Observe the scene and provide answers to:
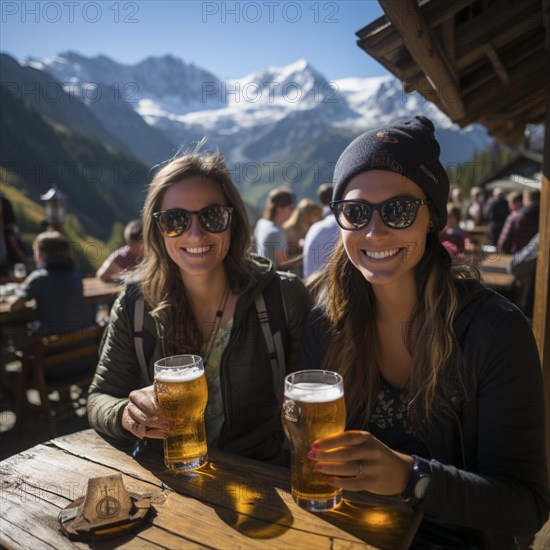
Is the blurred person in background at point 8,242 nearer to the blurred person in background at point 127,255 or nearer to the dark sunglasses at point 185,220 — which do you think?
the blurred person in background at point 127,255

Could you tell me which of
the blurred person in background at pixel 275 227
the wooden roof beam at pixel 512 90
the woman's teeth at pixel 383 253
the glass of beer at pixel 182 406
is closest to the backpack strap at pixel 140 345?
the glass of beer at pixel 182 406

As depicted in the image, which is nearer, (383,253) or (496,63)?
(383,253)

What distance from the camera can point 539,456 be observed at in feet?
5.00

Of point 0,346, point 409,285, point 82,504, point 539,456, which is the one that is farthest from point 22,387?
point 539,456

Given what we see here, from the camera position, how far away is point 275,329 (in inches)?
88.8

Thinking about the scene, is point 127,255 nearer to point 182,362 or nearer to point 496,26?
point 496,26

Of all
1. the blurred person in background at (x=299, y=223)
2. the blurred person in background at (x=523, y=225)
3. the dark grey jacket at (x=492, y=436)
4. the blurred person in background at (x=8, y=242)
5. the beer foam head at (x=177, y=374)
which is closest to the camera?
the dark grey jacket at (x=492, y=436)

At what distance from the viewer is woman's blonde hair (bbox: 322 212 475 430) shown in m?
1.73

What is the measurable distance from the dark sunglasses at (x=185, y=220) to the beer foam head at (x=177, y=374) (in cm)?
88

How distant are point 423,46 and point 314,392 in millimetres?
2325

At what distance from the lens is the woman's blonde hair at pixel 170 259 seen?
7.68ft


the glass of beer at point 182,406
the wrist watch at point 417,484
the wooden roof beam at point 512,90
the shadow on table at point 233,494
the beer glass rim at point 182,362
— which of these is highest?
the wooden roof beam at point 512,90

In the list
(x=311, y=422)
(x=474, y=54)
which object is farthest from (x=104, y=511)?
(x=474, y=54)

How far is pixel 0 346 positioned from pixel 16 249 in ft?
8.86
